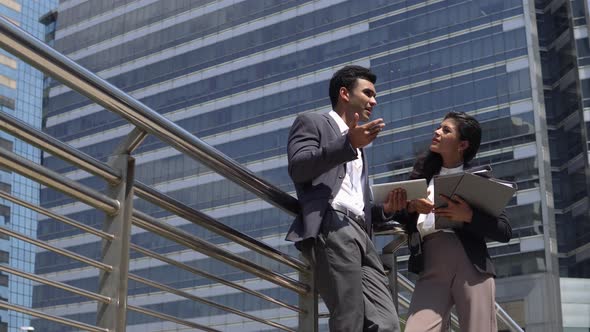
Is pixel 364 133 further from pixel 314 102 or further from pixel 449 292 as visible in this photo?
pixel 314 102

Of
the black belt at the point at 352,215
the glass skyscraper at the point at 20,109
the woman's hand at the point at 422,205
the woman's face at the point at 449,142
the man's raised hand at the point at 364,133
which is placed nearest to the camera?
the man's raised hand at the point at 364,133

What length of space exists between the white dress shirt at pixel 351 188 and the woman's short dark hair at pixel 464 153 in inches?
14.8

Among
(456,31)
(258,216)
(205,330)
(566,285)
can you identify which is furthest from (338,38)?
(205,330)

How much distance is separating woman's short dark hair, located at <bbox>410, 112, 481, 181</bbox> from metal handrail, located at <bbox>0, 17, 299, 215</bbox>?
73 cm

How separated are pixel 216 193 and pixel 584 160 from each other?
22926 millimetres

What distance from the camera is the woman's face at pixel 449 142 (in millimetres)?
3729

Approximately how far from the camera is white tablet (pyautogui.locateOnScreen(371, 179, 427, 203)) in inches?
135

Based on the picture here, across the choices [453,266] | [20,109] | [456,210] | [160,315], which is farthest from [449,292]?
[20,109]

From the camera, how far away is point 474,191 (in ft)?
11.4

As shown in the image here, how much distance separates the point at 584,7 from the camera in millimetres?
51312

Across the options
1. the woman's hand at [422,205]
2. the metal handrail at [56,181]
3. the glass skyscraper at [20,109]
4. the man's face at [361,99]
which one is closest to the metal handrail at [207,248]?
the metal handrail at [56,181]

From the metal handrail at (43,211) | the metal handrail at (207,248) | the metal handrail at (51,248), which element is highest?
the metal handrail at (207,248)

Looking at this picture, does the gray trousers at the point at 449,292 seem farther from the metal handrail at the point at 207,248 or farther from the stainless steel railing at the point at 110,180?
the stainless steel railing at the point at 110,180

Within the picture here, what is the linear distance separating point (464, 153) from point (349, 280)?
958 millimetres
